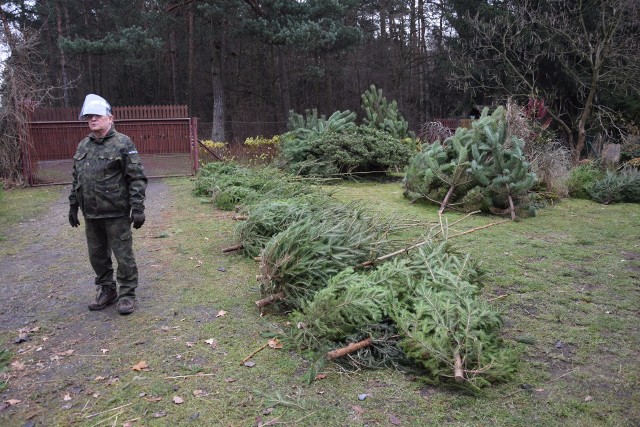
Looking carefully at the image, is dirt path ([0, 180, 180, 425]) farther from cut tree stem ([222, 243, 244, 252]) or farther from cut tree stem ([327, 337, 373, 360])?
cut tree stem ([327, 337, 373, 360])

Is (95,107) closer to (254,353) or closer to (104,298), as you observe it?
(104,298)

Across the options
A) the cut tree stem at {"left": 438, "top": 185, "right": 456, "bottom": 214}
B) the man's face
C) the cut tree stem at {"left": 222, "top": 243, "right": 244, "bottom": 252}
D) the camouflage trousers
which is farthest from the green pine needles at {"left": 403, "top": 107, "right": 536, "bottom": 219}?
the man's face

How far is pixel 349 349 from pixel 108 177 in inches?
98.5

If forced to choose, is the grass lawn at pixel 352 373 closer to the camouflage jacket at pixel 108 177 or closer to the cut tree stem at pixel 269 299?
the cut tree stem at pixel 269 299

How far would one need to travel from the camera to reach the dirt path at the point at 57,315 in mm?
3447

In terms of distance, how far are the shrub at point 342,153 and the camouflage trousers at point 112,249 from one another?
7613mm

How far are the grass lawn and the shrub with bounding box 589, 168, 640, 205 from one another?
519cm

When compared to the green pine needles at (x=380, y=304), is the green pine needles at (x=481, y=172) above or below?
above

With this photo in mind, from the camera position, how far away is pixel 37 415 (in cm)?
308

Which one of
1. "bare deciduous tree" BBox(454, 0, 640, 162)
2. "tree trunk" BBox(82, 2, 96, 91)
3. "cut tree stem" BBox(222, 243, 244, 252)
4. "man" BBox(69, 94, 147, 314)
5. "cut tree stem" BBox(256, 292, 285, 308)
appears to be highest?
"tree trunk" BBox(82, 2, 96, 91)

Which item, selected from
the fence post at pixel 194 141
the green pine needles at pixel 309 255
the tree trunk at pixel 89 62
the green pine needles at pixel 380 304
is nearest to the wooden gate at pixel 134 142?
the fence post at pixel 194 141

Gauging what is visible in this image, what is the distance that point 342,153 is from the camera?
12.5 metres

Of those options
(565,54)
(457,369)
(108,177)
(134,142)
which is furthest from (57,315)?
(565,54)

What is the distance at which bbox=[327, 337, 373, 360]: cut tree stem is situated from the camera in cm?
358
